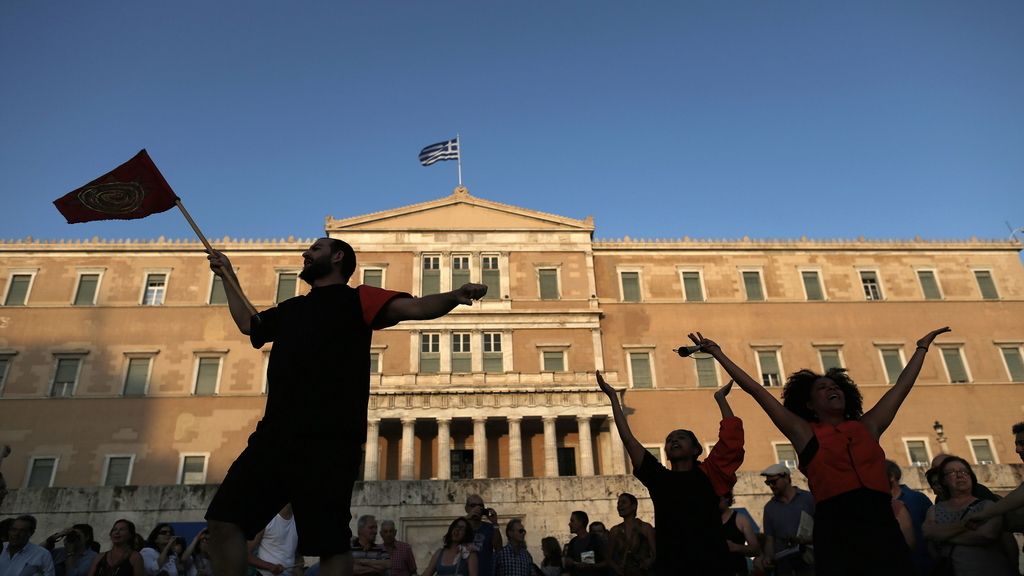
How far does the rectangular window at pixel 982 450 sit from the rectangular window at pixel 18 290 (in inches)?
1634

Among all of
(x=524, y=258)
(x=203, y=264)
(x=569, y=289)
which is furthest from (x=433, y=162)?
(x=203, y=264)

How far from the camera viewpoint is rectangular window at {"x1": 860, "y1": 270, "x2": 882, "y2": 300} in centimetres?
3406

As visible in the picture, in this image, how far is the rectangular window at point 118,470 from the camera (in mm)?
27906

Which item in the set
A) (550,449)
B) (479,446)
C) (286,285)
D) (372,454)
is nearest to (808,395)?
(550,449)

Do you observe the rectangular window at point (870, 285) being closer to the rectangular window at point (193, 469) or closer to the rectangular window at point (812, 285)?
the rectangular window at point (812, 285)

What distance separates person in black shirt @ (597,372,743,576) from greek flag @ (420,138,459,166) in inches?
1231

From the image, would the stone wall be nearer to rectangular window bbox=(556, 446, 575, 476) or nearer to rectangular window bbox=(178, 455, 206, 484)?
rectangular window bbox=(178, 455, 206, 484)

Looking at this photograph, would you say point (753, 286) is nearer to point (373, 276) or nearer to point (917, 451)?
point (917, 451)

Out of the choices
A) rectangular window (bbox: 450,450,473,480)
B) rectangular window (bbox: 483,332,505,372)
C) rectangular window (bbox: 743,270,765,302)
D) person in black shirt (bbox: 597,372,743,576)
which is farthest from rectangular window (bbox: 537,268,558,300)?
person in black shirt (bbox: 597,372,743,576)

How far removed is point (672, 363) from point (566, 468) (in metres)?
6.60

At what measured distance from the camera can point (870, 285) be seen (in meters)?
34.4

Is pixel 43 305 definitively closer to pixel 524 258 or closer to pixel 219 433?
pixel 219 433

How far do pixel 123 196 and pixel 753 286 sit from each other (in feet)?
104

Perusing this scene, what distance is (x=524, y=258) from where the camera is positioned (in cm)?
3297
